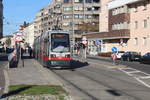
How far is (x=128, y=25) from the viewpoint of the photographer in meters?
78.5

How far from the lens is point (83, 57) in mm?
54594

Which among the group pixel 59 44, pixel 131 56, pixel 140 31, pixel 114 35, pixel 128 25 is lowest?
pixel 131 56

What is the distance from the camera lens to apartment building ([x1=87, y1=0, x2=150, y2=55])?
71.2m

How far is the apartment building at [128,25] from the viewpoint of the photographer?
71.2m

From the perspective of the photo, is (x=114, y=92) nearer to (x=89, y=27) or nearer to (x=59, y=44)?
(x=59, y=44)

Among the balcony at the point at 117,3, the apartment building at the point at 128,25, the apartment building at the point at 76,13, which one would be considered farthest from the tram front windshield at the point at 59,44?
the apartment building at the point at 76,13

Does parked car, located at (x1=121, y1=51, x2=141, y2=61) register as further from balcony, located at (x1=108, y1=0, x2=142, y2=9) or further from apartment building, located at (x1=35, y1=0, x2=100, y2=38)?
apartment building, located at (x1=35, y1=0, x2=100, y2=38)

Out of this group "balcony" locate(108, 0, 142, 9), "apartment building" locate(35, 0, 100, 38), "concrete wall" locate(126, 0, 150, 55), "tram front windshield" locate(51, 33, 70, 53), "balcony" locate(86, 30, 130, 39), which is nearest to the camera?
"tram front windshield" locate(51, 33, 70, 53)

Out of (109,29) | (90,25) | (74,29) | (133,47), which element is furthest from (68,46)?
(74,29)

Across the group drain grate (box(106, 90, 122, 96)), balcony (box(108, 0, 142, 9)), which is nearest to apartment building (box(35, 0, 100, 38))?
balcony (box(108, 0, 142, 9))

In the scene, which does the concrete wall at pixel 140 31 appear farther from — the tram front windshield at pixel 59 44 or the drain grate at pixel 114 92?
the drain grate at pixel 114 92

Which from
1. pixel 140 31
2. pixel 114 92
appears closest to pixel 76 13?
pixel 140 31

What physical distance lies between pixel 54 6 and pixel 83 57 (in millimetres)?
103682

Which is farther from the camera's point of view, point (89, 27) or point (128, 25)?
point (89, 27)
